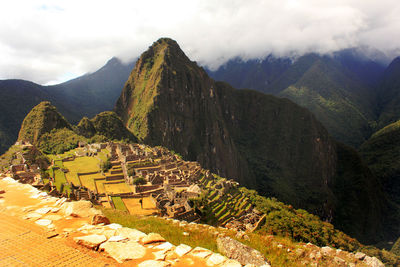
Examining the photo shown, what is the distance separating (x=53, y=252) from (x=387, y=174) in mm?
131958

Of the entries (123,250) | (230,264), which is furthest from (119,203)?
(230,264)

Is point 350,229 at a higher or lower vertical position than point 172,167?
lower

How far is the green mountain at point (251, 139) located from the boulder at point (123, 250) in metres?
81.6

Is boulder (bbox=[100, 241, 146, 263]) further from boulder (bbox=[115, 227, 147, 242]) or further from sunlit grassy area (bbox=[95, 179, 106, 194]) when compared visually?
sunlit grassy area (bbox=[95, 179, 106, 194])

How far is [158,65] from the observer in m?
109

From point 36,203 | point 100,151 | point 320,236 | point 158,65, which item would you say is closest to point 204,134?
point 158,65

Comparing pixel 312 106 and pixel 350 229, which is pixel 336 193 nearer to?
pixel 350 229

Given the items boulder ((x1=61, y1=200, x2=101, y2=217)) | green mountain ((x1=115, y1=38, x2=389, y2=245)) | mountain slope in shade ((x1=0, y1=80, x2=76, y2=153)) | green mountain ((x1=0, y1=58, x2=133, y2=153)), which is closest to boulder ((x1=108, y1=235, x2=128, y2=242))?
boulder ((x1=61, y1=200, x2=101, y2=217))

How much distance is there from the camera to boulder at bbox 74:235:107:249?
5273mm

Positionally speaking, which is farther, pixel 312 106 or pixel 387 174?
pixel 312 106

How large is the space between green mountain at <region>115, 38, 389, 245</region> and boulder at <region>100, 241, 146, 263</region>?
81601 millimetres

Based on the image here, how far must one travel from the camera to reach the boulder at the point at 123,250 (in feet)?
16.2

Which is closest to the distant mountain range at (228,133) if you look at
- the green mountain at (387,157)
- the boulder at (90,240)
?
the green mountain at (387,157)

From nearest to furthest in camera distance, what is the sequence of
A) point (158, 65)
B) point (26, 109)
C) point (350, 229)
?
point (350, 229) → point (26, 109) → point (158, 65)
